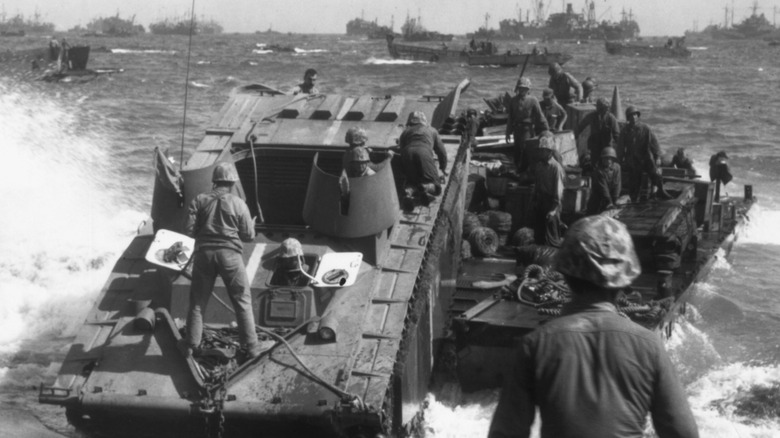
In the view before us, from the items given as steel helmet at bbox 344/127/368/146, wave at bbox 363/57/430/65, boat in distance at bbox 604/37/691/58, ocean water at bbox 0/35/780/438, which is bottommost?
ocean water at bbox 0/35/780/438

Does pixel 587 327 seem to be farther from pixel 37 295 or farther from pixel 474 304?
pixel 37 295

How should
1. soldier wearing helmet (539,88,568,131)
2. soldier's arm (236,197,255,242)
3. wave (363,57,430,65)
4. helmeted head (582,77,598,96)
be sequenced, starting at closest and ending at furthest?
soldier's arm (236,197,255,242), soldier wearing helmet (539,88,568,131), helmeted head (582,77,598,96), wave (363,57,430,65)

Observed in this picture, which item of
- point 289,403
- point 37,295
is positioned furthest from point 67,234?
point 289,403

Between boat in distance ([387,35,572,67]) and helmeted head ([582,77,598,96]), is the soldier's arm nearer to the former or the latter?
helmeted head ([582,77,598,96])

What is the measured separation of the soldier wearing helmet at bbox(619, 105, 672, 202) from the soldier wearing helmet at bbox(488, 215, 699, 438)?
1118 centimetres

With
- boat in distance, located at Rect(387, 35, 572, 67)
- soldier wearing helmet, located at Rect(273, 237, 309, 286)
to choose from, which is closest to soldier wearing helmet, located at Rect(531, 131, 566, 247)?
soldier wearing helmet, located at Rect(273, 237, 309, 286)

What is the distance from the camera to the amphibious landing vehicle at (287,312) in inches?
303

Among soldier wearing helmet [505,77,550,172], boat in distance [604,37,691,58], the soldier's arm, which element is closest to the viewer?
the soldier's arm

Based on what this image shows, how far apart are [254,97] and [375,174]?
349cm

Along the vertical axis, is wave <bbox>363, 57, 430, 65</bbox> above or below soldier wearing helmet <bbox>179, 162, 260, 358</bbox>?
above

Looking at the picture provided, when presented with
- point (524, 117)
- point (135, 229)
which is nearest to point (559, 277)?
point (524, 117)

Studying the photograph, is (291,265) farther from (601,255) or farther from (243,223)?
(601,255)

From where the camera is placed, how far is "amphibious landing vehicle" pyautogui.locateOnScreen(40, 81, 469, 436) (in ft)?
25.3

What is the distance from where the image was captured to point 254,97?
1229 cm
